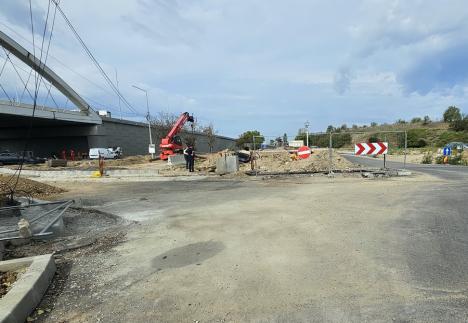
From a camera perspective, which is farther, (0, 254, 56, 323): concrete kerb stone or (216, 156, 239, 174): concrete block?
(216, 156, 239, 174): concrete block

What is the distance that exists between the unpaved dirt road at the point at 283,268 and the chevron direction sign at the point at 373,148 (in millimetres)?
7333

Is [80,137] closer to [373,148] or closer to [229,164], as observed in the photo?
[229,164]

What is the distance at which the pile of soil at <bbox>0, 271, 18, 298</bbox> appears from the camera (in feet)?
13.8

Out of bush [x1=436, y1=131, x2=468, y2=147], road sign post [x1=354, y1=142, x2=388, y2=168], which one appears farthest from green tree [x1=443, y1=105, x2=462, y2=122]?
road sign post [x1=354, y1=142, x2=388, y2=168]

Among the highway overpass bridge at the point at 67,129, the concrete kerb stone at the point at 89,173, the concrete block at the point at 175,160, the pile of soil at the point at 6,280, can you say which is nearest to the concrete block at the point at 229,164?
the concrete kerb stone at the point at 89,173

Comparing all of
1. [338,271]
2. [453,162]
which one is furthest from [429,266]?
[453,162]

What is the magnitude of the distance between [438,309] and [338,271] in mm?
1339

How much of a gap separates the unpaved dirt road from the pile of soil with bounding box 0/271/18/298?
0.62 metres

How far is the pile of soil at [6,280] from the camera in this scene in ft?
13.8

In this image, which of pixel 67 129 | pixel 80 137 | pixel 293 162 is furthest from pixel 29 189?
pixel 67 129

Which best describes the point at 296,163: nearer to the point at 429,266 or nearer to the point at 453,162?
the point at 453,162

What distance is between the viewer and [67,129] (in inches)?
2258

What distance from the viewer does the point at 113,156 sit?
46.9 metres

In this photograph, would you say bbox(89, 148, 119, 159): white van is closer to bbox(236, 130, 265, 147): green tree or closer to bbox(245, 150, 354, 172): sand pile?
bbox(236, 130, 265, 147): green tree
